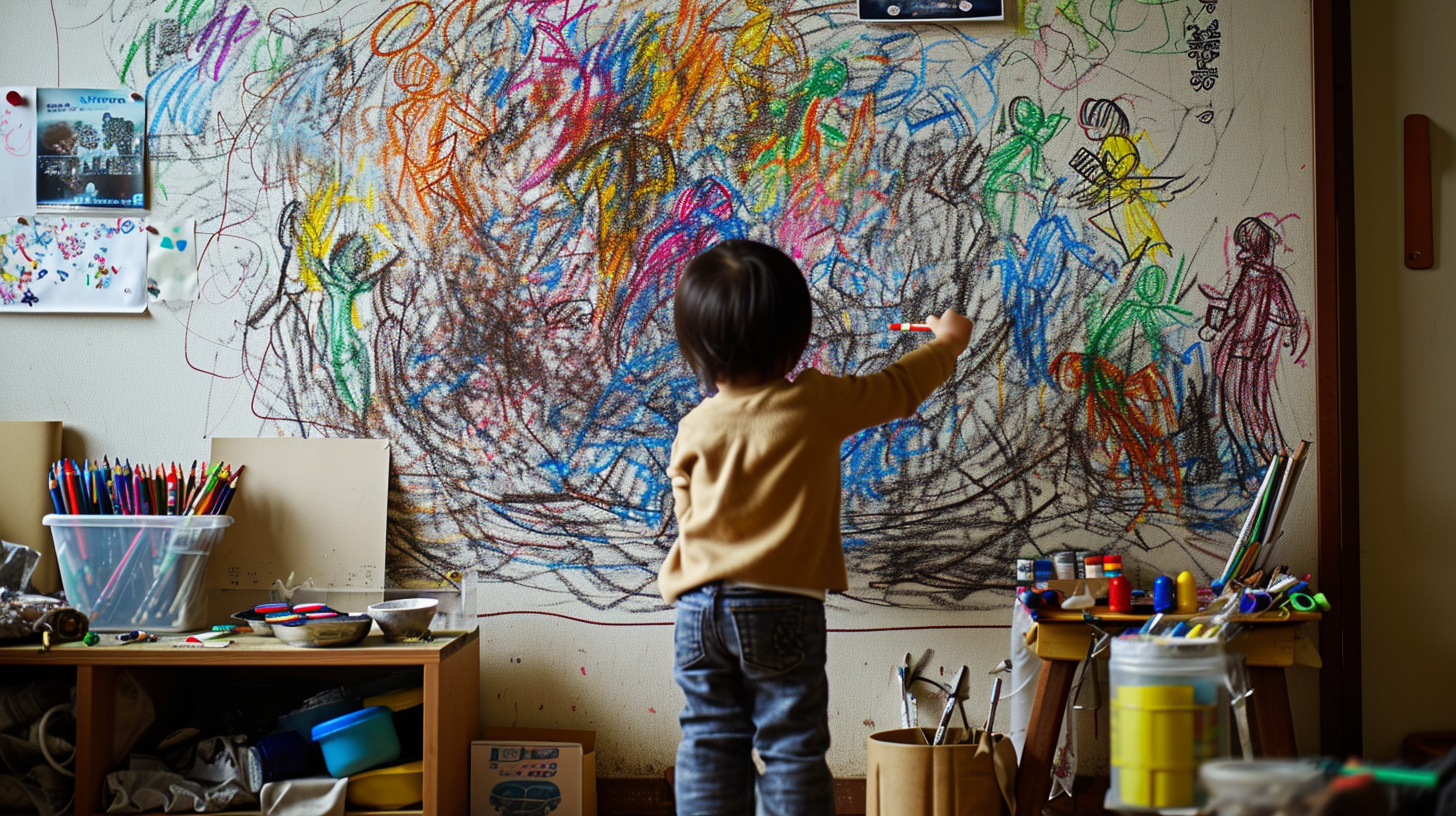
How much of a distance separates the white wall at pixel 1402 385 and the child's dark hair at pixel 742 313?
54.2 inches

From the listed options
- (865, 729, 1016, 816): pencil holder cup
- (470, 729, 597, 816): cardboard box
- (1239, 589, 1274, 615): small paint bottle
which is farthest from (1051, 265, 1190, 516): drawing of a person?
(470, 729, 597, 816): cardboard box

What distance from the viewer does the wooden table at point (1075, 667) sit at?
1687 mm

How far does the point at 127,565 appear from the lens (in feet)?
6.14

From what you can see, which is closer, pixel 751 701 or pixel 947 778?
pixel 751 701

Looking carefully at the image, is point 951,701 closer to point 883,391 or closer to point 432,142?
point 883,391

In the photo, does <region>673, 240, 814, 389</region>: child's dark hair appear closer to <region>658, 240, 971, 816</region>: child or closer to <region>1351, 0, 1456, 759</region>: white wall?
<region>658, 240, 971, 816</region>: child

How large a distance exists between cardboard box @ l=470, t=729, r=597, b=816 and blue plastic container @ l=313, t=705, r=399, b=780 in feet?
0.68

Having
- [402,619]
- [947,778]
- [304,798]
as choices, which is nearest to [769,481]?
[947,778]

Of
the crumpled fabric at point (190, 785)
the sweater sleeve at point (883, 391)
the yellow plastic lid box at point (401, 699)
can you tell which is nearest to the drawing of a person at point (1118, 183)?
the sweater sleeve at point (883, 391)

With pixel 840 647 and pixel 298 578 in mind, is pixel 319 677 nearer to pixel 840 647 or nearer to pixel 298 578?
pixel 298 578

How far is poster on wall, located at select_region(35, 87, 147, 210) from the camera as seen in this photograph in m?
2.10

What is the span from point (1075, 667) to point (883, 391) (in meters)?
0.71

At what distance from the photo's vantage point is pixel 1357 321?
202 cm

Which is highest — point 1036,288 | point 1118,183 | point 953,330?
point 1118,183
